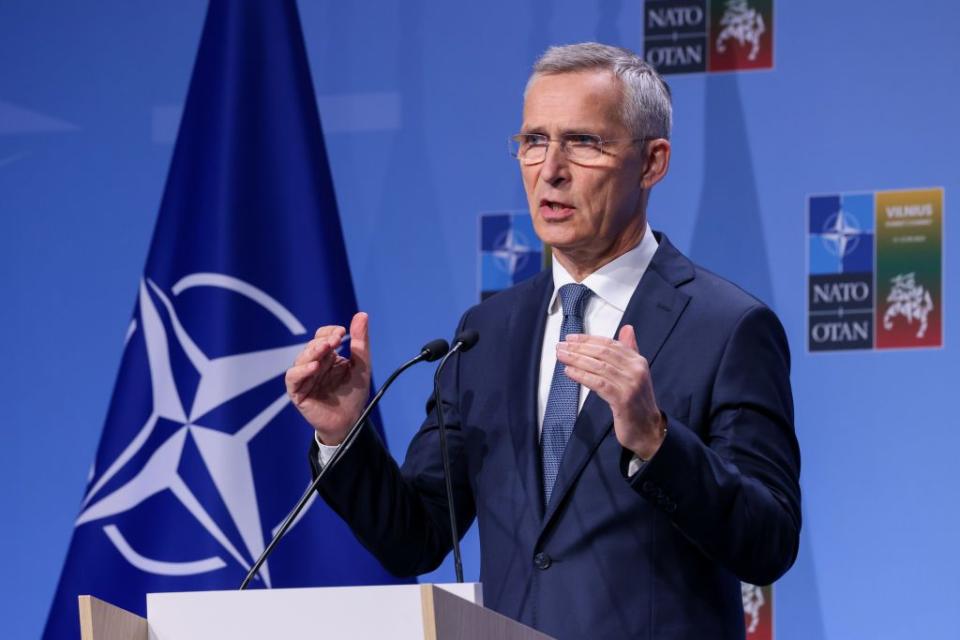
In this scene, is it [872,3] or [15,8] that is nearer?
[872,3]

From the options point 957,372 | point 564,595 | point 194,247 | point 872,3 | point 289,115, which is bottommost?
point 564,595

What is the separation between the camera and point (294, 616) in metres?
1.74

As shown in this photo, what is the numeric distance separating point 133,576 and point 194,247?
84cm

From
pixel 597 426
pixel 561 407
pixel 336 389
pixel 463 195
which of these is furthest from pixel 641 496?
pixel 463 195

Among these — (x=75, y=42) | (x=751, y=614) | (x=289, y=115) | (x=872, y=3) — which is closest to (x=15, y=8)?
(x=75, y=42)

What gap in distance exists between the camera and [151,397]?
3711mm

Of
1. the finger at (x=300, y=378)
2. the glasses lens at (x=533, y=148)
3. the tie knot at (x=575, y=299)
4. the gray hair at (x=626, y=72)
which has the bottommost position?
the finger at (x=300, y=378)

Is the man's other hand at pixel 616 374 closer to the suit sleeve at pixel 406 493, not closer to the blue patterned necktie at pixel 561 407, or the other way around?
the blue patterned necktie at pixel 561 407

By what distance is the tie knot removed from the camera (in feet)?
8.29

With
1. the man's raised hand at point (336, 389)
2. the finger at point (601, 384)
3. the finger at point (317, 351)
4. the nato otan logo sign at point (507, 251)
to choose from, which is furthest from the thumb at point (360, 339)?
the nato otan logo sign at point (507, 251)

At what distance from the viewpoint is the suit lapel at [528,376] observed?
7.89 feet

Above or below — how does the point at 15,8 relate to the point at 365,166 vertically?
above

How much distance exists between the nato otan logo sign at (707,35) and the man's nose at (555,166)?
4.59ft

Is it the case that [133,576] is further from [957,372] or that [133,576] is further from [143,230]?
[957,372]
